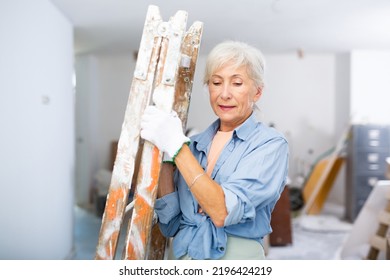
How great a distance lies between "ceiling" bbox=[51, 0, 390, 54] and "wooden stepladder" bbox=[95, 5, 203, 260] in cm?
85

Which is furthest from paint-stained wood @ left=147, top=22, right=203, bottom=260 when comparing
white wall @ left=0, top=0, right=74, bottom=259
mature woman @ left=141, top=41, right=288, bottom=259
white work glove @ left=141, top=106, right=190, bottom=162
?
white wall @ left=0, top=0, right=74, bottom=259

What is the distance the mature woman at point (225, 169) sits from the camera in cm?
88

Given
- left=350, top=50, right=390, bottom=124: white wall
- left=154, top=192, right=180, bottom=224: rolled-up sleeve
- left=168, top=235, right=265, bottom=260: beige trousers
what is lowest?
left=168, top=235, right=265, bottom=260: beige trousers

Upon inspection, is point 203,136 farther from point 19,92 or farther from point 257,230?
point 19,92

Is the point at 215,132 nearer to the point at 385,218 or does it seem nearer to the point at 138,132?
the point at 138,132

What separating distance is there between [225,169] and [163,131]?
0.19 m

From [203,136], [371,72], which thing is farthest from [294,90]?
[203,136]

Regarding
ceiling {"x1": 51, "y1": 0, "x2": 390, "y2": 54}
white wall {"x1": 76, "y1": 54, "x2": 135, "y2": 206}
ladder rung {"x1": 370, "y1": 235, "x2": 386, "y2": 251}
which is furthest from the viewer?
white wall {"x1": 76, "y1": 54, "x2": 135, "y2": 206}

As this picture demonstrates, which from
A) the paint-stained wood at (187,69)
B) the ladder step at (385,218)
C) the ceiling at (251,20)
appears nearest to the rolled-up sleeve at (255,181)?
the paint-stained wood at (187,69)

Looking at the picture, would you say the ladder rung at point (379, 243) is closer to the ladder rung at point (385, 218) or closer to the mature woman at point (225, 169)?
the ladder rung at point (385, 218)

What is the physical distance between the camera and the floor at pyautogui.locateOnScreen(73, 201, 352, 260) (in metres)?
2.94

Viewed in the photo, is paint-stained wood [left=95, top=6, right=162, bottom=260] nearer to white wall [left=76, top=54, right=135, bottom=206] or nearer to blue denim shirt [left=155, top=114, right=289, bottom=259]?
blue denim shirt [left=155, top=114, right=289, bottom=259]

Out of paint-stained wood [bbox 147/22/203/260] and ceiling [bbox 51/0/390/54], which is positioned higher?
ceiling [bbox 51/0/390/54]

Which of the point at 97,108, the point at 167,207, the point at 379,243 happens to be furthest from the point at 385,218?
the point at 97,108
